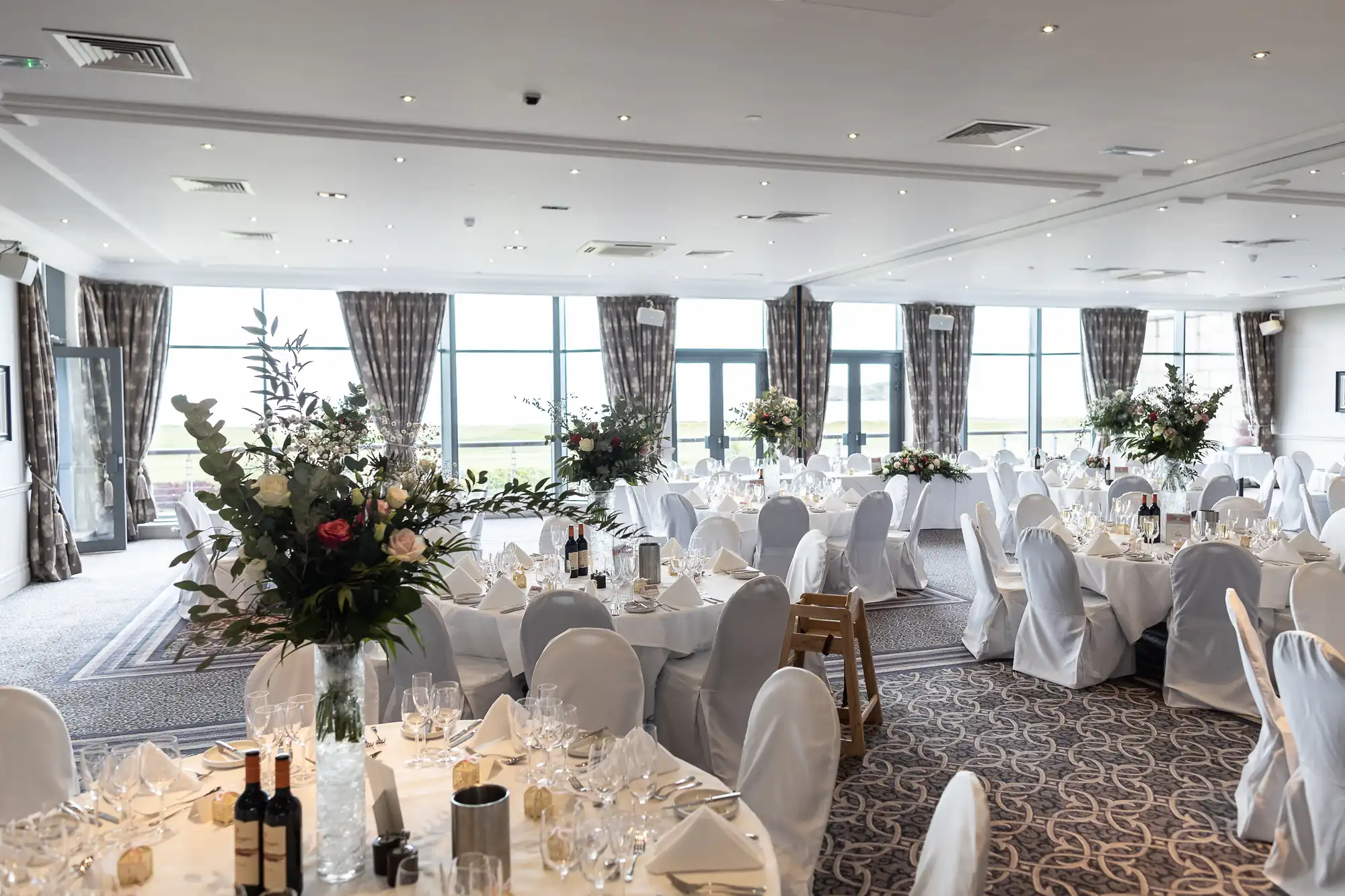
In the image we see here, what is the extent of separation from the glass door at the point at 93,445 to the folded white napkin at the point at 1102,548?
10327 millimetres

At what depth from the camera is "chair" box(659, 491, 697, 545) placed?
8695 mm

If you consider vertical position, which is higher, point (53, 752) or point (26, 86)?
point (26, 86)

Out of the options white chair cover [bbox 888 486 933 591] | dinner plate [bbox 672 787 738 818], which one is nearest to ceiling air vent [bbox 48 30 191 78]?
dinner plate [bbox 672 787 738 818]

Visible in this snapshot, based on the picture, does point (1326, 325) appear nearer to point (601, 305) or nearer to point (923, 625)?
Result: point (601, 305)

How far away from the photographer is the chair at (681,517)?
8.70 metres

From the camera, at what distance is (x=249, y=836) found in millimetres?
1969

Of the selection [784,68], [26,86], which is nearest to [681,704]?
[784,68]

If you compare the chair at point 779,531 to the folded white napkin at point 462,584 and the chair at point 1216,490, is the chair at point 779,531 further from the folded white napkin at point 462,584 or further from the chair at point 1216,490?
the chair at point 1216,490

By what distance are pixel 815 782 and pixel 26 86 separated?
5830mm

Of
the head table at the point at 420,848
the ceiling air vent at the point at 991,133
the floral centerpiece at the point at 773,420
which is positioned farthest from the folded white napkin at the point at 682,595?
the floral centerpiece at the point at 773,420

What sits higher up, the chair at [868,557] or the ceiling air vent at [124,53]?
the ceiling air vent at [124,53]

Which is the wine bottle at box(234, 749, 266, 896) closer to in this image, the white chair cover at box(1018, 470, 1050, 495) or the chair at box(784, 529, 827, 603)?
the chair at box(784, 529, 827, 603)

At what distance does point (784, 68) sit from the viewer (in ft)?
18.1

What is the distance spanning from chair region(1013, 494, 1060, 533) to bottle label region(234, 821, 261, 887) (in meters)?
7.09
